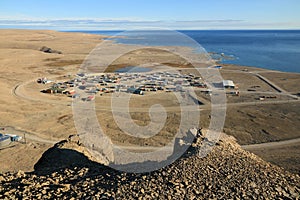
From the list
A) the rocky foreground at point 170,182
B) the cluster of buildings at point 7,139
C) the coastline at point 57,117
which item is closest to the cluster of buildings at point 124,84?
the coastline at point 57,117

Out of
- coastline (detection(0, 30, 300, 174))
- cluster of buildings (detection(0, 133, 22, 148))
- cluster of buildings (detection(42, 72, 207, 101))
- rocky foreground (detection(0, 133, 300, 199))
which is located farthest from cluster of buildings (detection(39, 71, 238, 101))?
rocky foreground (detection(0, 133, 300, 199))

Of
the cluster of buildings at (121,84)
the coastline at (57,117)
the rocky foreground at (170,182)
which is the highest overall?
the rocky foreground at (170,182)

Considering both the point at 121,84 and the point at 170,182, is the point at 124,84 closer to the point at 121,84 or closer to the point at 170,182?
the point at 121,84

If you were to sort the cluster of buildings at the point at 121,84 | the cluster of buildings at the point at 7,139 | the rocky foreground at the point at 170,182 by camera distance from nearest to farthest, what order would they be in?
the rocky foreground at the point at 170,182 → the cluster of buildings at the point at 7,139 → the cluster of buildings at the point at 121,84

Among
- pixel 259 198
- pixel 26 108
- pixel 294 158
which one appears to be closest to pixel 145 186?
pixel 259 198

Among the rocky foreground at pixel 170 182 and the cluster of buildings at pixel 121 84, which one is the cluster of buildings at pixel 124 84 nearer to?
the cluster of buildings at pixel 121 84

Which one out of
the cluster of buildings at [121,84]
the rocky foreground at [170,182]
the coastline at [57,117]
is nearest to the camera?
the rocky foreground at [170,182]

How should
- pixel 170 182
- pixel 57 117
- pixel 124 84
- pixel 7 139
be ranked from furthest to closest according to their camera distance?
pixel 124 84 < pixel 57 117 < pixel 7 139 < pixel 170 182

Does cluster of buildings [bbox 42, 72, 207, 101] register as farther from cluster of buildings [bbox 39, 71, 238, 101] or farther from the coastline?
the coastline

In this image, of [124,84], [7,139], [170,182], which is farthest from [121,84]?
[170,182]
